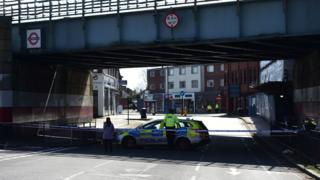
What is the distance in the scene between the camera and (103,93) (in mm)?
66250

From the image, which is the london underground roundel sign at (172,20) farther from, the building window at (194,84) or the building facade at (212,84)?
the building window at (194,84)

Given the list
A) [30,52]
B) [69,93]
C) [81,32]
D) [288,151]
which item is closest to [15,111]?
[30,52]

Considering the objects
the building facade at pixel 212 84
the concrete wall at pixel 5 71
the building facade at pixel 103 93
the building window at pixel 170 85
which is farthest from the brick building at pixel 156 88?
the concrete wall at pixel 5 71

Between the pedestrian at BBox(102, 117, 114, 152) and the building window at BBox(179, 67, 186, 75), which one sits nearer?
the pedestrian at BBox(102, 117, 114, 152)

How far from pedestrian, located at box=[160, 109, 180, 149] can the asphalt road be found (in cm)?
59

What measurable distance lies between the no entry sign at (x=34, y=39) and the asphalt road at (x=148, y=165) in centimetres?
785

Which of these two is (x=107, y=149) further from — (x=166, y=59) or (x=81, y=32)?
(x=166, y=59)

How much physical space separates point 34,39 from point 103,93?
113 feet

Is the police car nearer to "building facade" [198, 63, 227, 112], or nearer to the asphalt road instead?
the asphalt road

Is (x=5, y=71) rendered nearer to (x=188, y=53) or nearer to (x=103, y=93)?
(x=188, y=53)

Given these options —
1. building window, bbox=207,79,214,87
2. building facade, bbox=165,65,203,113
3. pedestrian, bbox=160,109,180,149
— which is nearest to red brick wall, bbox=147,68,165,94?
building facade, bbox=165,65,203,113

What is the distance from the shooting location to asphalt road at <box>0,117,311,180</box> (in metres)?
15.7

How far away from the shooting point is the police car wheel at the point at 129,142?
A: 1050 inches

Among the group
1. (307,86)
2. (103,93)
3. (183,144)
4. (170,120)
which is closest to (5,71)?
(170,120)
